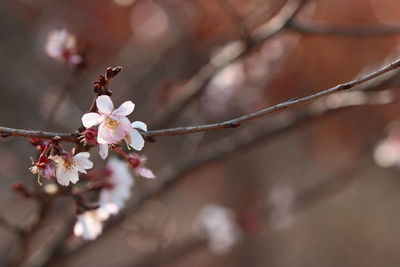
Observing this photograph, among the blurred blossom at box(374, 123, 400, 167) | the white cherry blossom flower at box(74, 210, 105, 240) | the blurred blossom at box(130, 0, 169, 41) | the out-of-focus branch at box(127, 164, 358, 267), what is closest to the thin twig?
the white cherry blossom flower at box(74, 210, 105, 240)

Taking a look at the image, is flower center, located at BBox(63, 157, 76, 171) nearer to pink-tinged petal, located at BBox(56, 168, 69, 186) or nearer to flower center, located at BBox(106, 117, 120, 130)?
pink-tinged petal, located at BBox(56, 168, 69, 186)

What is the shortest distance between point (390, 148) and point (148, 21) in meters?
2.15

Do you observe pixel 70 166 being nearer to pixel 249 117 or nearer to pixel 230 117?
pixel 249 117

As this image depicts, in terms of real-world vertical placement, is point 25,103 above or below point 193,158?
above

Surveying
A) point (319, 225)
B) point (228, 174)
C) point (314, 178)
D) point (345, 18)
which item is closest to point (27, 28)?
point (228, 174)

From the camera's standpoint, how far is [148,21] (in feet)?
13.6

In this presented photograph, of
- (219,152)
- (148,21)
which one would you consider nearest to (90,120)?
(219,152)

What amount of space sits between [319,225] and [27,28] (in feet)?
11.2

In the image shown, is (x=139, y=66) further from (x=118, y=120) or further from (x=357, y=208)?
(x=357, y=208)

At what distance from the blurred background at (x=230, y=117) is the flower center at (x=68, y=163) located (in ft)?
1.78

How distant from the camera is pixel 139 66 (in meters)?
3.51

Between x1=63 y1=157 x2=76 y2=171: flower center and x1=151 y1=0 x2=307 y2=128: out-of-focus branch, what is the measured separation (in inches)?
41.1

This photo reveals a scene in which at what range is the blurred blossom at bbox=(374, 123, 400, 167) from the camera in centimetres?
272

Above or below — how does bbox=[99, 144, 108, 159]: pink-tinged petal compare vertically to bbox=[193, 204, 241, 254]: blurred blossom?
below
